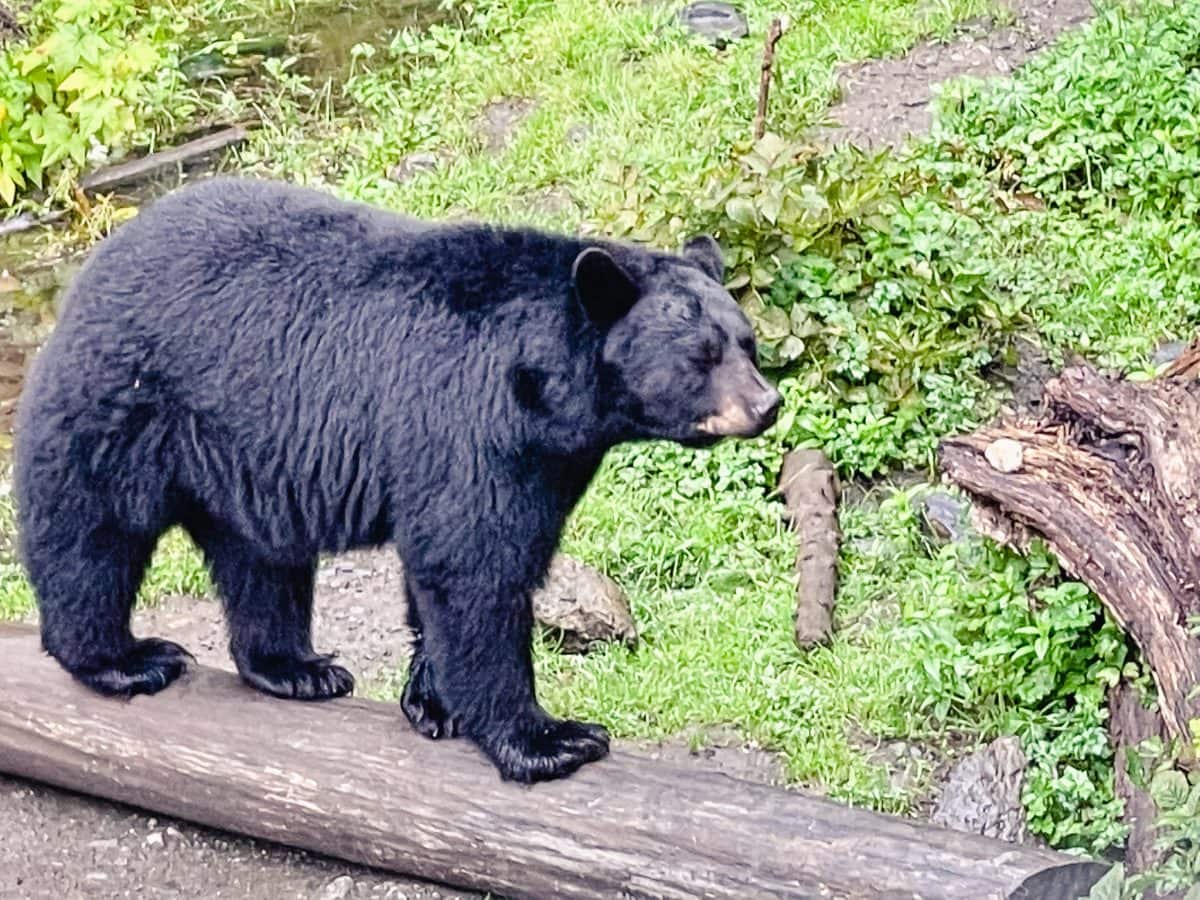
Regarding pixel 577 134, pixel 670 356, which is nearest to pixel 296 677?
pixel 670 356

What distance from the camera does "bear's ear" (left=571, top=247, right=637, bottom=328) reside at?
16.6ft

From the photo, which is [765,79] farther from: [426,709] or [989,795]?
[426,709]

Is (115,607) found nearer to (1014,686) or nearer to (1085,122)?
(1014,686)

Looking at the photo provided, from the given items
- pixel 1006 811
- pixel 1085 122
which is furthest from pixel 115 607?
pixel 1085 122

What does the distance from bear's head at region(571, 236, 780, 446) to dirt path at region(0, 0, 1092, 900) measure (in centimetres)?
156

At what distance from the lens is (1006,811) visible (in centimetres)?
584

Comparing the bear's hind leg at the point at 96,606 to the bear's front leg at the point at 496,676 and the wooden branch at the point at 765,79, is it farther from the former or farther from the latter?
the wooden branch at the point at 765,79

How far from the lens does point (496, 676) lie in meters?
5.37

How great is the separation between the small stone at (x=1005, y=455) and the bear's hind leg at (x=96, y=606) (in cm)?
260

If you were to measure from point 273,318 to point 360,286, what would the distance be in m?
0.26

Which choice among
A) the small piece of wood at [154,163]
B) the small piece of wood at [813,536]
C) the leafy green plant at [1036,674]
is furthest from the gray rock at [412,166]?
the leafy green plant at [1036,674]

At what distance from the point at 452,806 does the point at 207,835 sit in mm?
983

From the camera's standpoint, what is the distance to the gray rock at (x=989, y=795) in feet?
19.1

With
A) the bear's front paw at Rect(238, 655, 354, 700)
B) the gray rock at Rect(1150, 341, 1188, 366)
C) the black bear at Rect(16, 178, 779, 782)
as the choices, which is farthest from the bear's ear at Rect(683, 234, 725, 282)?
the gray rock at Rect(1150, 341, 1188, 366)
